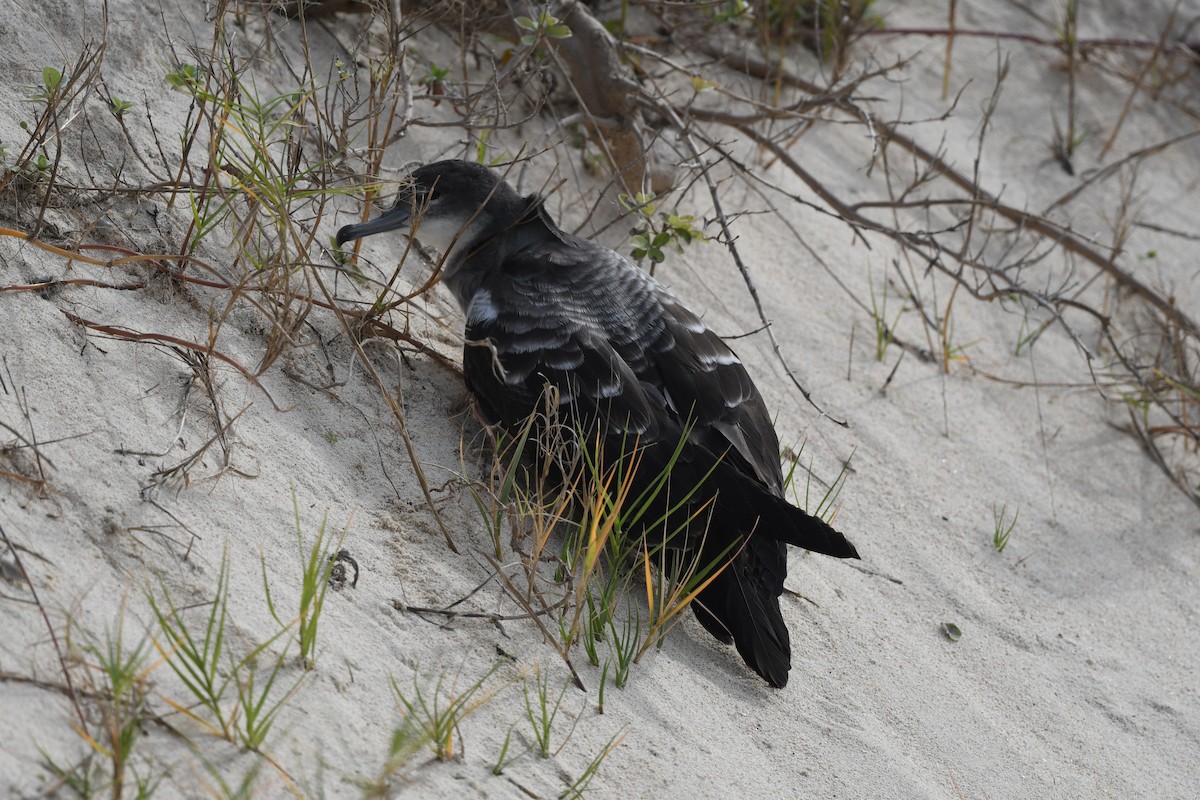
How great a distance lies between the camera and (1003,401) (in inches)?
188

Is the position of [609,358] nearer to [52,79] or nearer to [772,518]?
[772,518]

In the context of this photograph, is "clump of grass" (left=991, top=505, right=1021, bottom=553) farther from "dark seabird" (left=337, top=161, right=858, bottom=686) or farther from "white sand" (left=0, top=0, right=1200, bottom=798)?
"dark seabird" (left=337, top=161, right=858, bottom=686)

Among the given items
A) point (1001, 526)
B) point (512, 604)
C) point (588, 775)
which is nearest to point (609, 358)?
point (512, 604)

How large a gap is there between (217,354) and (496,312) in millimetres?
852

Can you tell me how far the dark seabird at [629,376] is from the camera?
3.04 meters

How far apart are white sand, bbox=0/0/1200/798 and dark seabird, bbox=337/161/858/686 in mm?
215

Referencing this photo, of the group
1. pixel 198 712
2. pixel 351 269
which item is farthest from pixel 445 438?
pixel 198 712

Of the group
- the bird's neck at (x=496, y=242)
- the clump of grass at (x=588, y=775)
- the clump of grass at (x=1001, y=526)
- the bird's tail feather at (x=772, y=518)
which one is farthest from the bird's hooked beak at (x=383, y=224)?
the clump of grass at (x=1001, y=526)

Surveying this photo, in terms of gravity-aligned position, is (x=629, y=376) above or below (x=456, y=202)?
below

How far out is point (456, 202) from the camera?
369 centimetres

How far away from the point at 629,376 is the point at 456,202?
0.89 metres

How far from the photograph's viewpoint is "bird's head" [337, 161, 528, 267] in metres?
3.64

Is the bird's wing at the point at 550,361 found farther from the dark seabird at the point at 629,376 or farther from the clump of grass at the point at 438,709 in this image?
the clump of grass at the point at 438,709

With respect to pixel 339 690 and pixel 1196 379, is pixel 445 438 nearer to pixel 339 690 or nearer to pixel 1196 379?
pixel 339 690
